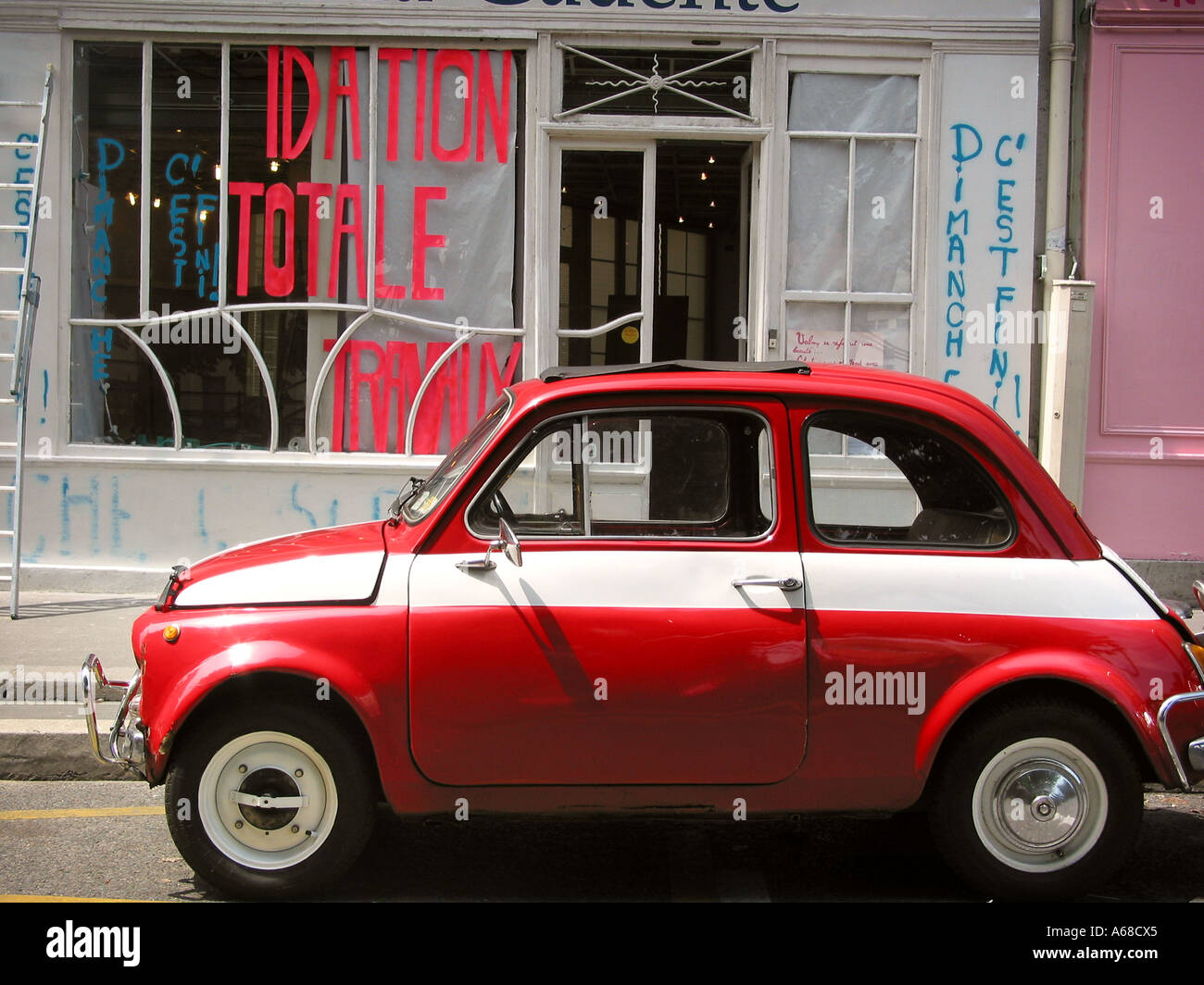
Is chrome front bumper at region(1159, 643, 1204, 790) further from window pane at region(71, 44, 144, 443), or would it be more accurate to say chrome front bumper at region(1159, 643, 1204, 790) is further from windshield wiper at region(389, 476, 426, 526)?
window pane at region(71, 44, 144, 443)

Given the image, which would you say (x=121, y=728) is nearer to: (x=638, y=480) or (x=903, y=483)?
(x=638, y=480)

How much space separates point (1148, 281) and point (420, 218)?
5295 mm

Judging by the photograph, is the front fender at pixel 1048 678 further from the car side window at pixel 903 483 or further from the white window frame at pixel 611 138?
the white window frame at pixel 611 138

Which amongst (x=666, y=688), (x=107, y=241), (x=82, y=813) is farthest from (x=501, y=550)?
(x=107, y=241)

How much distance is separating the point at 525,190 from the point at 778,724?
5730 millimetres

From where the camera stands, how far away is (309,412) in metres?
8.55

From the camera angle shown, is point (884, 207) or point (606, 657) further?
point (884, 207)

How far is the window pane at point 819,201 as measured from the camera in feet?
28.0

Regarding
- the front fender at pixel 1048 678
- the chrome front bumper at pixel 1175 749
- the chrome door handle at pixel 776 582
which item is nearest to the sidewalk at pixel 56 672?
the chrome door handle at pixel 776 582

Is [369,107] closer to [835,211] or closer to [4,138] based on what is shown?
[4,138]

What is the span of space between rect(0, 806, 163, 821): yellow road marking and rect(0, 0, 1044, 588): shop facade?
3.65 meters

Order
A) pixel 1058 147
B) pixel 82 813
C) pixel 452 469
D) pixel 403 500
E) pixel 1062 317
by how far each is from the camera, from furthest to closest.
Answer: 1. pixel 1058 147
2. pixel 1062 317
3. pixel 82 813
4. pixel 403 500
5. pixel 452 469

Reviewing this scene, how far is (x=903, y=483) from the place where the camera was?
4336 millimetres

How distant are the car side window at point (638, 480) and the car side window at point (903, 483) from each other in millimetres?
208
